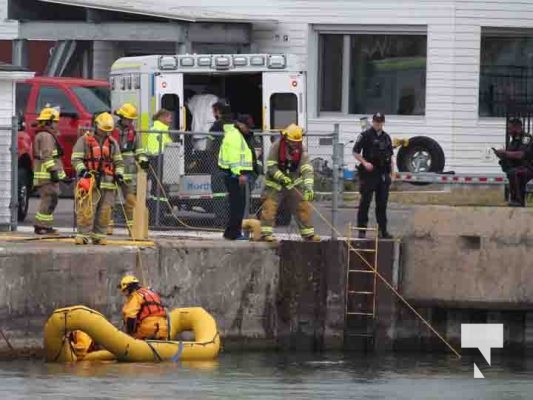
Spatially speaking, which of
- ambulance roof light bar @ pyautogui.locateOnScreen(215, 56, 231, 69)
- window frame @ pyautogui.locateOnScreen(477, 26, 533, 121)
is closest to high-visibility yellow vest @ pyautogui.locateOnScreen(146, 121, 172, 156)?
ambulance roof light bar @ pyautogui.locateOnScreen(215, 56, 231, 69)

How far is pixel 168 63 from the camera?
26.8 meters

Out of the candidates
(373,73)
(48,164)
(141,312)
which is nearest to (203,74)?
(48,164)

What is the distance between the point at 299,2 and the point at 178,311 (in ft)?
Result: 43.6

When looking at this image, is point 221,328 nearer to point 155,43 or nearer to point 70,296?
point 70,296

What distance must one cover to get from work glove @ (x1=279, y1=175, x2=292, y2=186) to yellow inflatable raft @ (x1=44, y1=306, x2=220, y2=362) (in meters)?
2.16

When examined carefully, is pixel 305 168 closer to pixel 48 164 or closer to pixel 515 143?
pixel 48 164

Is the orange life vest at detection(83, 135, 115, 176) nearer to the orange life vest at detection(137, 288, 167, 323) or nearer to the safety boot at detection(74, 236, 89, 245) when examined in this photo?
the safety boot at detection(74, 236, 89, 245)

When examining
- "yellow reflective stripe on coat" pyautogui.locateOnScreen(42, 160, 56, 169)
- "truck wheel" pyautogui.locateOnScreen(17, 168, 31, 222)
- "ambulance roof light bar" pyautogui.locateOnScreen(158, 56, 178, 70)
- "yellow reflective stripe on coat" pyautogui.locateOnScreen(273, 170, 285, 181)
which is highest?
"ambulance roof light bar" pyautogui.locateOnScreen(158, 56, 178, 70)

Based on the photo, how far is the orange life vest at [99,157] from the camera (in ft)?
69.3

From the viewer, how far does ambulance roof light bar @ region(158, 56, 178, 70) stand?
87.8ft

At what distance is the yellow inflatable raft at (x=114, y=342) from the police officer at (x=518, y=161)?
22.6ft

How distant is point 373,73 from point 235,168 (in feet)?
39.5

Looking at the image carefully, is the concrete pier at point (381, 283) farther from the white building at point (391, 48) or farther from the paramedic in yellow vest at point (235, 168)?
the white building at point (391, 48)

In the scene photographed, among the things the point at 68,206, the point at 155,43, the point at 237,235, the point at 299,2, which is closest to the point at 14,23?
the point at 155,43
